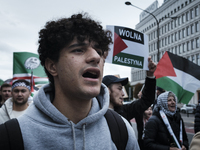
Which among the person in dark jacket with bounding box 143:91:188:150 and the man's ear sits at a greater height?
the man's ear

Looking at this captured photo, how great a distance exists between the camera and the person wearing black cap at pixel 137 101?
3.41m

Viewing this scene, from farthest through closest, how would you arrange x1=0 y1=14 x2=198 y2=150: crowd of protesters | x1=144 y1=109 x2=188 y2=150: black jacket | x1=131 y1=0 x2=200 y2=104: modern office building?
1. x1=131 y1=0 x2=200 y2=104: modern office building
2. x1=144 y1=109 x2=188 y2=150: black jacket
3. x1=0 y1=14 x2=198 y2=150: crowd of protesters

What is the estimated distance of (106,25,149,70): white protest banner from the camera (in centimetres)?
436

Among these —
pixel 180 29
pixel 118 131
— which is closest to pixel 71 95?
pixel 118 131

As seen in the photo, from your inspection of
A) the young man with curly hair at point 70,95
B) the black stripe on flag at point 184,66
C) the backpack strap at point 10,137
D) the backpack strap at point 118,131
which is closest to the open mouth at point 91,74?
the young man with curly hair at point 70,95

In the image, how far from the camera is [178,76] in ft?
17.0

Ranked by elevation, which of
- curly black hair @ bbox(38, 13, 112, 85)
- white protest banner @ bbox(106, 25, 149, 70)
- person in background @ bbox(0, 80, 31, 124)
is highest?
white protest banner @ bbox(106, 25, 149, 70)

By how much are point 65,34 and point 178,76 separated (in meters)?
4.12

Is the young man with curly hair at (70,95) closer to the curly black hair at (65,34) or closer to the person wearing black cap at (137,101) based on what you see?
the curly black hair at (65,34)

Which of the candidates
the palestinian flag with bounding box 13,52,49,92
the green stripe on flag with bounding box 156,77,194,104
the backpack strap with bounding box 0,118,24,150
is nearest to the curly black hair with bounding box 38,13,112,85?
the backpack strap with bounding box 0,118,24,150

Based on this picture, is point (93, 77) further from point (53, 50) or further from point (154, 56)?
point (154, 56)

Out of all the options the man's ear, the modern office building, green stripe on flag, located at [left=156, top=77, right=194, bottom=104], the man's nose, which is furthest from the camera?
the modern office building

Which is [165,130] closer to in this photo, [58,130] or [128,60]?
[128,60]

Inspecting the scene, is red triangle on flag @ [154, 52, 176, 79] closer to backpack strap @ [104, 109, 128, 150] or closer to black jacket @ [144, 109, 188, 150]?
black jacket @ [144, 109, 188, 150]
